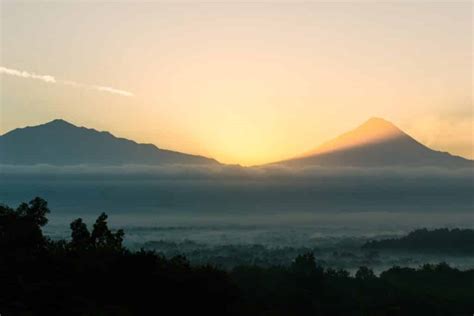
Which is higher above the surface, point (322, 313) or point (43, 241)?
Answer: point (43, 241)

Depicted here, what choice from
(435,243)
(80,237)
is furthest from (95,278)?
(435,243)

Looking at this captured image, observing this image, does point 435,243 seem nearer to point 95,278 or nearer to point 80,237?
point 80,237

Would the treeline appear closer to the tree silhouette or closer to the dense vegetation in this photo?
the tree silhouette

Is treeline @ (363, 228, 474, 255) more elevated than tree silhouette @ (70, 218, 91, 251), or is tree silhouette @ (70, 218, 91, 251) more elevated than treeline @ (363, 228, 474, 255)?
tree silhouette @ (70, 218, 91, 251)

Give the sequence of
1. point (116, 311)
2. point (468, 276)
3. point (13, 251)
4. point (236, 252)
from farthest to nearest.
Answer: point (236, 252), point (468, 276), point (13, 251), point (116, 311)

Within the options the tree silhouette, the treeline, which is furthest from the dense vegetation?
the treeline

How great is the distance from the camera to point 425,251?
11831cm

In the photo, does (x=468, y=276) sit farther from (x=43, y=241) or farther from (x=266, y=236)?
(x=266, y=236)

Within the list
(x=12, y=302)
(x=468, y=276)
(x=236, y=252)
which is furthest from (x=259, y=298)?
(x=236, y=252)

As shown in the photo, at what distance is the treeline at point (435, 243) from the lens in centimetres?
12000

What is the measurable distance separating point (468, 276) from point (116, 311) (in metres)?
54.0

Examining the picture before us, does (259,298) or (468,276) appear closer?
(259,298)

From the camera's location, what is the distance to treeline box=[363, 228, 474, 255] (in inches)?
4724

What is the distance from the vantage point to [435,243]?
123625 millimetres
